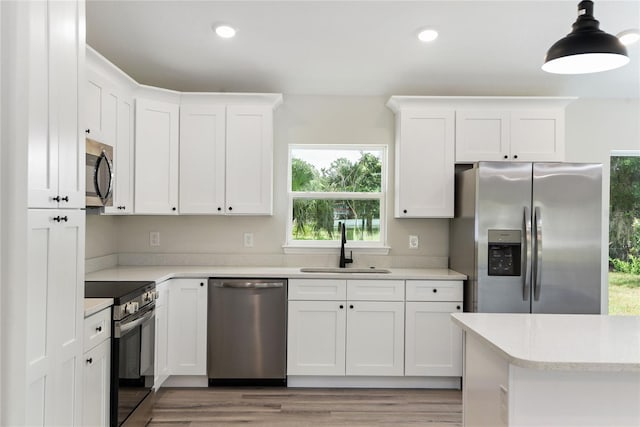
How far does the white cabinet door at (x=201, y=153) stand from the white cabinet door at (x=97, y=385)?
5.34 ft

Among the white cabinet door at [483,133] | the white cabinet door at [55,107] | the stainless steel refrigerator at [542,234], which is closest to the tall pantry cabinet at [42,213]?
the white cabinet door at [55,107]

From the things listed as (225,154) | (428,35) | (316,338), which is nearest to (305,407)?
(316,338)

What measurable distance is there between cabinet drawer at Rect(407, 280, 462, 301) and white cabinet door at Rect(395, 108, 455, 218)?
589mm

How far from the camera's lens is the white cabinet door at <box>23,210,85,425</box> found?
1602 millimetres

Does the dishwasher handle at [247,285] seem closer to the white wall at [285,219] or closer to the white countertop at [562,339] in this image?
the white wall at [285,219]

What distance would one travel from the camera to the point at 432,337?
3.46 meters

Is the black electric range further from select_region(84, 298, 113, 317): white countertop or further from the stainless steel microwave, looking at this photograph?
the stainless steel microwave

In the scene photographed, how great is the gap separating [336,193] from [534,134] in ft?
5.88

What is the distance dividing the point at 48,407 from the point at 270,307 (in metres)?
1.82

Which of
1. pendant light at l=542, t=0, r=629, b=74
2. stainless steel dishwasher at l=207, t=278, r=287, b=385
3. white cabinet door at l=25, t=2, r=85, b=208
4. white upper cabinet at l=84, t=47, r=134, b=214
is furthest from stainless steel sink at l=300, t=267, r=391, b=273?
pendant light at l=542, t=0, r=629, b=74

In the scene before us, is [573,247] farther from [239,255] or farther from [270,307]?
[239,255]

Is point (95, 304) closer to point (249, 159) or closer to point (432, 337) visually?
point (249, 159)

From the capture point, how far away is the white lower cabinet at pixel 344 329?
11.3 feet

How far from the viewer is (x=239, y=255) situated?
4.03 metres
